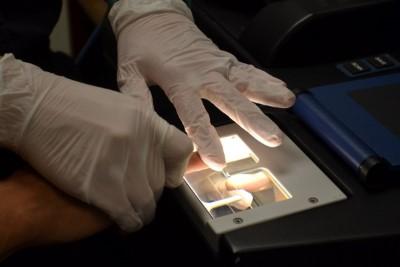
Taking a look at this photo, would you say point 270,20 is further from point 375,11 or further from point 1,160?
point 1,160

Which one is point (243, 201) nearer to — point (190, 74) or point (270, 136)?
point (270, 136)

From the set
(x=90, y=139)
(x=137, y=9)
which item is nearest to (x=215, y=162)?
(x=90, y=139)

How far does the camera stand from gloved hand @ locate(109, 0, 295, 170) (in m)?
0.73

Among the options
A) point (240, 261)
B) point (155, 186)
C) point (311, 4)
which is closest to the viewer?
point (240, 261)

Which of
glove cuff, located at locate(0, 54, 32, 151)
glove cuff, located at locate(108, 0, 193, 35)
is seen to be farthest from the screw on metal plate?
glove cuff, located at locate(108, 0, 193, 35)

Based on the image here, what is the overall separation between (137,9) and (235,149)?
302mm

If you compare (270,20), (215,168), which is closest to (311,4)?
(270,20)

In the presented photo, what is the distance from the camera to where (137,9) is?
2.96ft

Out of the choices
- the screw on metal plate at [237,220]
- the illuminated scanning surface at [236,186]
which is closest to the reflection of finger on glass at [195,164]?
the illuminated scanning surface at [236,186]

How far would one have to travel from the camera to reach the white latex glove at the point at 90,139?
0.64 metres

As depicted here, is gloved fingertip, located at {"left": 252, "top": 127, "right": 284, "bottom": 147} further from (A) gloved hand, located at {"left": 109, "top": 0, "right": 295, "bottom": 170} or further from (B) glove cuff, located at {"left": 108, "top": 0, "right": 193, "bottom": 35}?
(B) glove cuff, located at {"left": 108, "top": 0, "right": 193, "bottom": 35}

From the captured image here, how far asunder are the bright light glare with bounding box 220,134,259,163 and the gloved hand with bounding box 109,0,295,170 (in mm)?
24

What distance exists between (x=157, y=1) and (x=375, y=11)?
1.14 feet

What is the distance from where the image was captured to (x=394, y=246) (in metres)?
0.63
